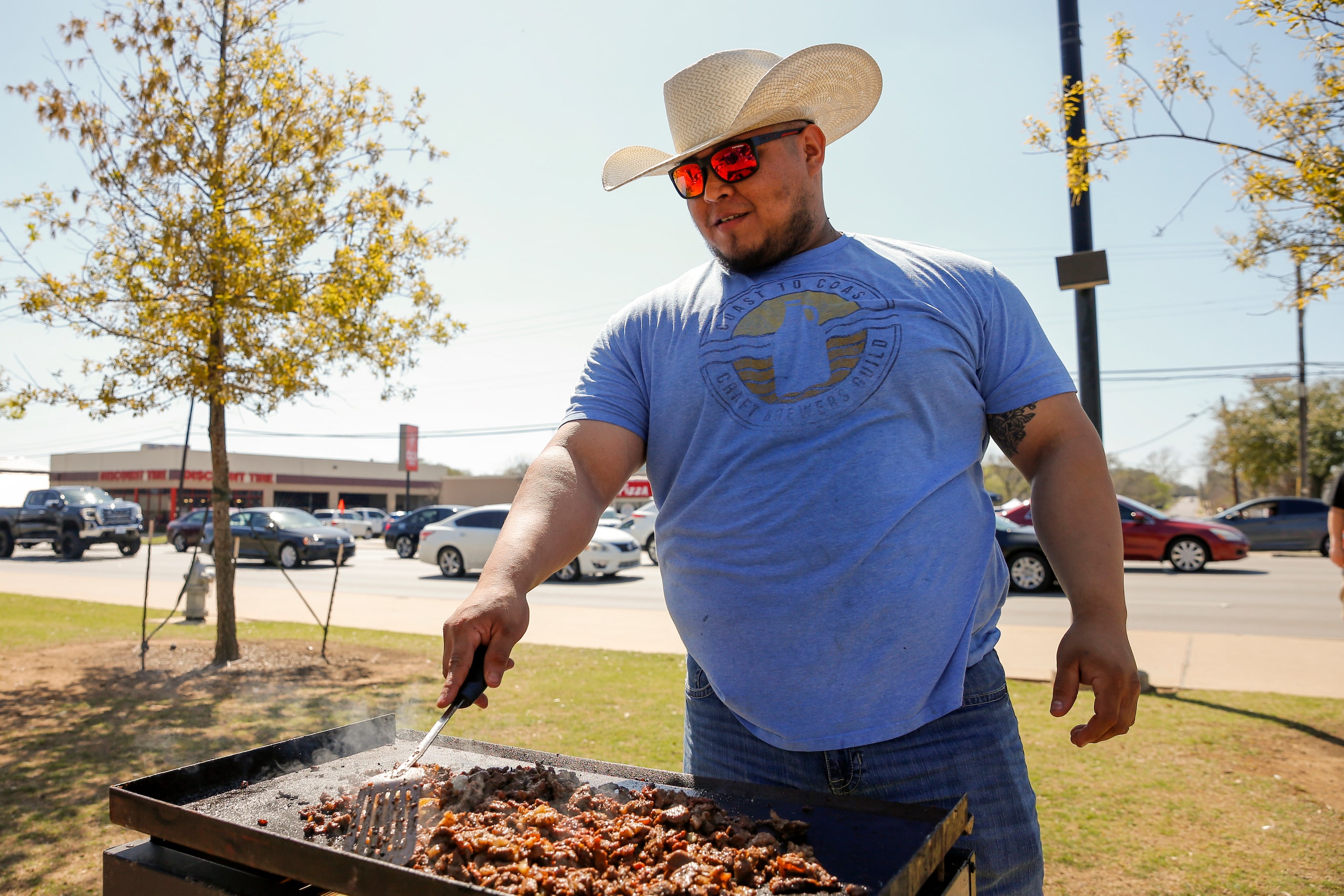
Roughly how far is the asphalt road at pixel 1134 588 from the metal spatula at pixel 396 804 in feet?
29.9

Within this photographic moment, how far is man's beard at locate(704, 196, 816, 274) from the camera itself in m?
1.98

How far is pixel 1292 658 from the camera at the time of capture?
734cm

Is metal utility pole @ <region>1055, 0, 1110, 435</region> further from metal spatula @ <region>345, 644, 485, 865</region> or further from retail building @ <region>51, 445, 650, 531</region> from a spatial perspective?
retail building @ <region>51, 445, 650, 531</region>

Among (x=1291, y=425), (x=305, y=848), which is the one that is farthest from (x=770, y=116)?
(x=1291, y=425)

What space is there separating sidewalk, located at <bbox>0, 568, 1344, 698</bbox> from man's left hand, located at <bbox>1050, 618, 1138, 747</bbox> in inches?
203

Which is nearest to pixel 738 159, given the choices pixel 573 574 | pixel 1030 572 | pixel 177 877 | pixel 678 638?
pixel 177 877

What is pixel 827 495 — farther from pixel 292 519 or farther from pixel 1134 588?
pixel 292 519

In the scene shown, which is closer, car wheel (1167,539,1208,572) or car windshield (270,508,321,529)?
car wheel (1167,539,1208,572)

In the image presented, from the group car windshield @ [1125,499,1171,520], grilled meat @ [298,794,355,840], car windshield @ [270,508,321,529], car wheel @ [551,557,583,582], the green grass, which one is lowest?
the green grass

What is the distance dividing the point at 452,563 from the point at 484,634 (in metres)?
16.4

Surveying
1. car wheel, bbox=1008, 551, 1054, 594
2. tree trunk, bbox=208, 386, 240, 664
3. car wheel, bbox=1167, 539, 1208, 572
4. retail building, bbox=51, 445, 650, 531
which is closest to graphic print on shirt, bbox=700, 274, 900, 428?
tree trunk, bbox=208, 386, 240, 664

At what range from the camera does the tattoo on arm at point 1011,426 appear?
1806 millimetres

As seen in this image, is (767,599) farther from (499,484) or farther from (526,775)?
(499,484)

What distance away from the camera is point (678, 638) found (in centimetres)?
906
